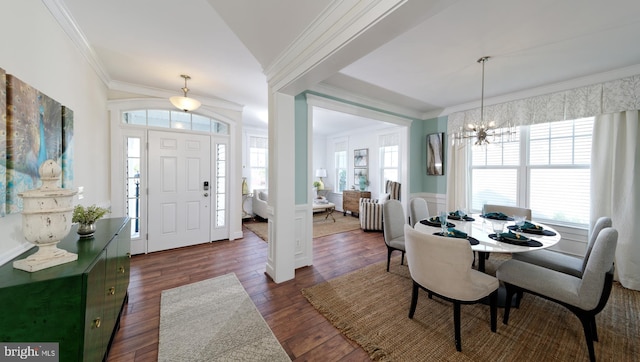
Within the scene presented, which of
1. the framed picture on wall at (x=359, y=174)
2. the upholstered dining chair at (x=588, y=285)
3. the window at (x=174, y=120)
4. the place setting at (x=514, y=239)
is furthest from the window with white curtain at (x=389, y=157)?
the upholstered dining chair at (x=588, y=285)

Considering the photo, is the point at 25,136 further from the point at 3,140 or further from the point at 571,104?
the point at 571,104

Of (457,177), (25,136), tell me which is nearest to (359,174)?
(457,177)

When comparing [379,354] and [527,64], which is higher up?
[527,64]

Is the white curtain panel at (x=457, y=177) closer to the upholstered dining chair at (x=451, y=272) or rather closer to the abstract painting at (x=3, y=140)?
the upholstered dining chair at (x=451, y=272)

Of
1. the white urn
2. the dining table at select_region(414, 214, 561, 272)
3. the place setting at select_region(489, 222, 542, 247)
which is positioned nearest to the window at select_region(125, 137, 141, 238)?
the white urn

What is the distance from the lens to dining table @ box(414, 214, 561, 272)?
1.84m

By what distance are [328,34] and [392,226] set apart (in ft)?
7.68

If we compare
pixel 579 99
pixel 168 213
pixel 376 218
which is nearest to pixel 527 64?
pixel 579 99

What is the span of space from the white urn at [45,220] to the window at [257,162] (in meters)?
5.16

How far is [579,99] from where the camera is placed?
A: 2.88 metres

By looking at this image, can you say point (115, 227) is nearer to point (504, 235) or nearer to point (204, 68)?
point (204, 68)

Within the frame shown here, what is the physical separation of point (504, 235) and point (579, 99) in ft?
8.07

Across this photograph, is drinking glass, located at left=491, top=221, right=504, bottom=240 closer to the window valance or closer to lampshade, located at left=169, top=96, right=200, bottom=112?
the window valance

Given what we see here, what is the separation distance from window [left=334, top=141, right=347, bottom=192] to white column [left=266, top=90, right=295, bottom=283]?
4727 millimetres
